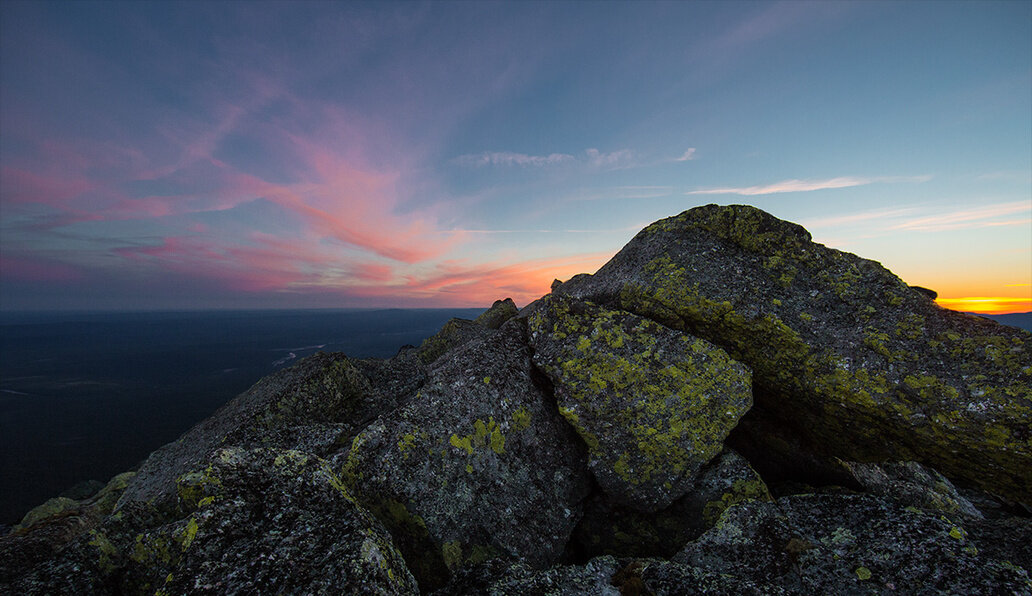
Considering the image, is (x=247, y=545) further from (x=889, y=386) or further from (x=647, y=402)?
(x=889, y=386)

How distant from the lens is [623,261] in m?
→ 12.4

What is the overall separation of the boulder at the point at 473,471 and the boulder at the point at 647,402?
755mm

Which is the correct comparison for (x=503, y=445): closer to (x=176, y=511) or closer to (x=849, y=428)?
(x=176, y=511)

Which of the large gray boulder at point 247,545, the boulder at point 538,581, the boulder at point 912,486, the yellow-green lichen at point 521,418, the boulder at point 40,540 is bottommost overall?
the boulder at point 912,486

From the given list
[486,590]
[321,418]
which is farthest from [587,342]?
[321,418]

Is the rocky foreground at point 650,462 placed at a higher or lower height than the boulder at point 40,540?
higher

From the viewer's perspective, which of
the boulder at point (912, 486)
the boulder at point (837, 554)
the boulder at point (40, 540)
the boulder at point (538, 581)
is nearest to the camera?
the boulder at point (837, 554)

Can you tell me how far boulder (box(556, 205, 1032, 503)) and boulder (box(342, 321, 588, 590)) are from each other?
441cm

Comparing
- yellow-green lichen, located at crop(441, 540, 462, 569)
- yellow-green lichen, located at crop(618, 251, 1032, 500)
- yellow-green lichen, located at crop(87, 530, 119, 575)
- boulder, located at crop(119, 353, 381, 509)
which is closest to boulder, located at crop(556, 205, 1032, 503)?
yellow-green lichen, located at crop(618, 251, 1032, 500)

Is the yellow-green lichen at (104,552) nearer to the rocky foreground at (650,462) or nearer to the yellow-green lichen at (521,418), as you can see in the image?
the rocky foreground at (650,462)

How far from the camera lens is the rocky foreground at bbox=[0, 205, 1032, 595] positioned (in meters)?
5.72

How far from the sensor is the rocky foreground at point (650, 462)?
5723mm

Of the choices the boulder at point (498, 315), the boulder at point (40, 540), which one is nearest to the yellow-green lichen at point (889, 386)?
the boulder at point (498, 315)

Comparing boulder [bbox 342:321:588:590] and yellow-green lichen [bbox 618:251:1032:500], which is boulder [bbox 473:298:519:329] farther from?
yellow-green lichen [bbox 618:251:1032:500]
